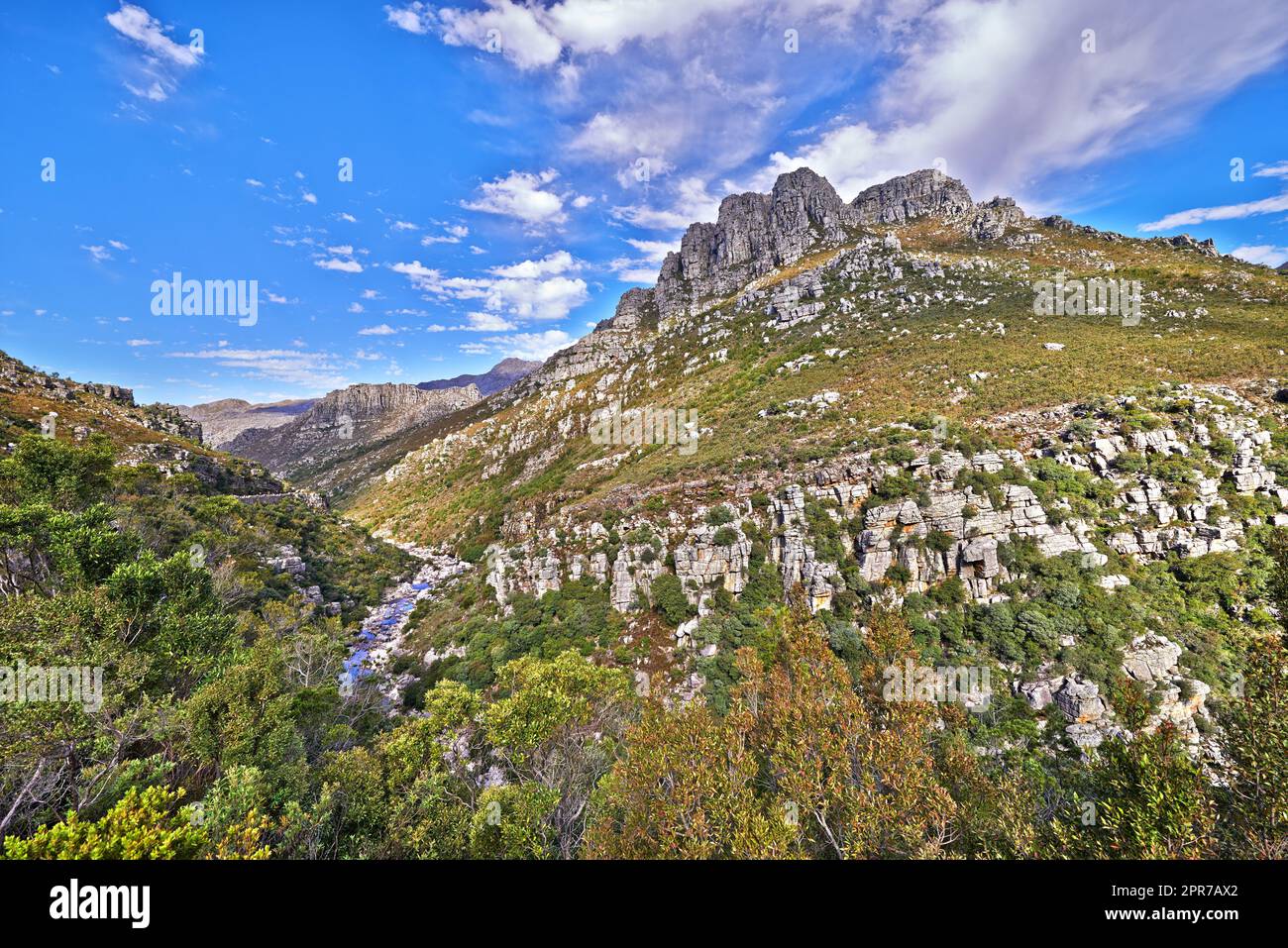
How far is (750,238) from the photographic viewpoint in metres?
123

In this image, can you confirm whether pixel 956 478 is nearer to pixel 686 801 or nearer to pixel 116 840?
pixel 686 801

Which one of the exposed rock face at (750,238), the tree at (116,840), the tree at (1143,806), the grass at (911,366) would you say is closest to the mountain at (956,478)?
the grass at (911,366)

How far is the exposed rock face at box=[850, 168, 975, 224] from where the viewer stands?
10581 cm

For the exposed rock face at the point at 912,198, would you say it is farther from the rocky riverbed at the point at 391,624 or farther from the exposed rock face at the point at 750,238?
the rocky riverbed at the point at 391,624

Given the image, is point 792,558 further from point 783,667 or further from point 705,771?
point 705,771

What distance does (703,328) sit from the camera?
89375 mm

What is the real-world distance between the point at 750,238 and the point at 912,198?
4275 centimetres

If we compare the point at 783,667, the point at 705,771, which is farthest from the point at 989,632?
the point at 705,771

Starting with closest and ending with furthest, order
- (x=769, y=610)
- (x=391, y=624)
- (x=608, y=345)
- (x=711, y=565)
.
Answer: (x=769, y=610) < (x=711, y=565) < (x=391, y=624) < (x=608, y=345)

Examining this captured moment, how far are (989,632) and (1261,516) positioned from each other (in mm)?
20858

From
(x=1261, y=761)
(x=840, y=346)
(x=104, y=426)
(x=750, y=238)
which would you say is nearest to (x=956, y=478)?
(x=1261, y=761)

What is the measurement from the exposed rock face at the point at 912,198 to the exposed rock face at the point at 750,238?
5.89 m

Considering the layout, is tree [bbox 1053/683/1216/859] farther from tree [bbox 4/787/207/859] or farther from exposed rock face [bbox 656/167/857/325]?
exposed rock face [bbox 656/167/857/325]
